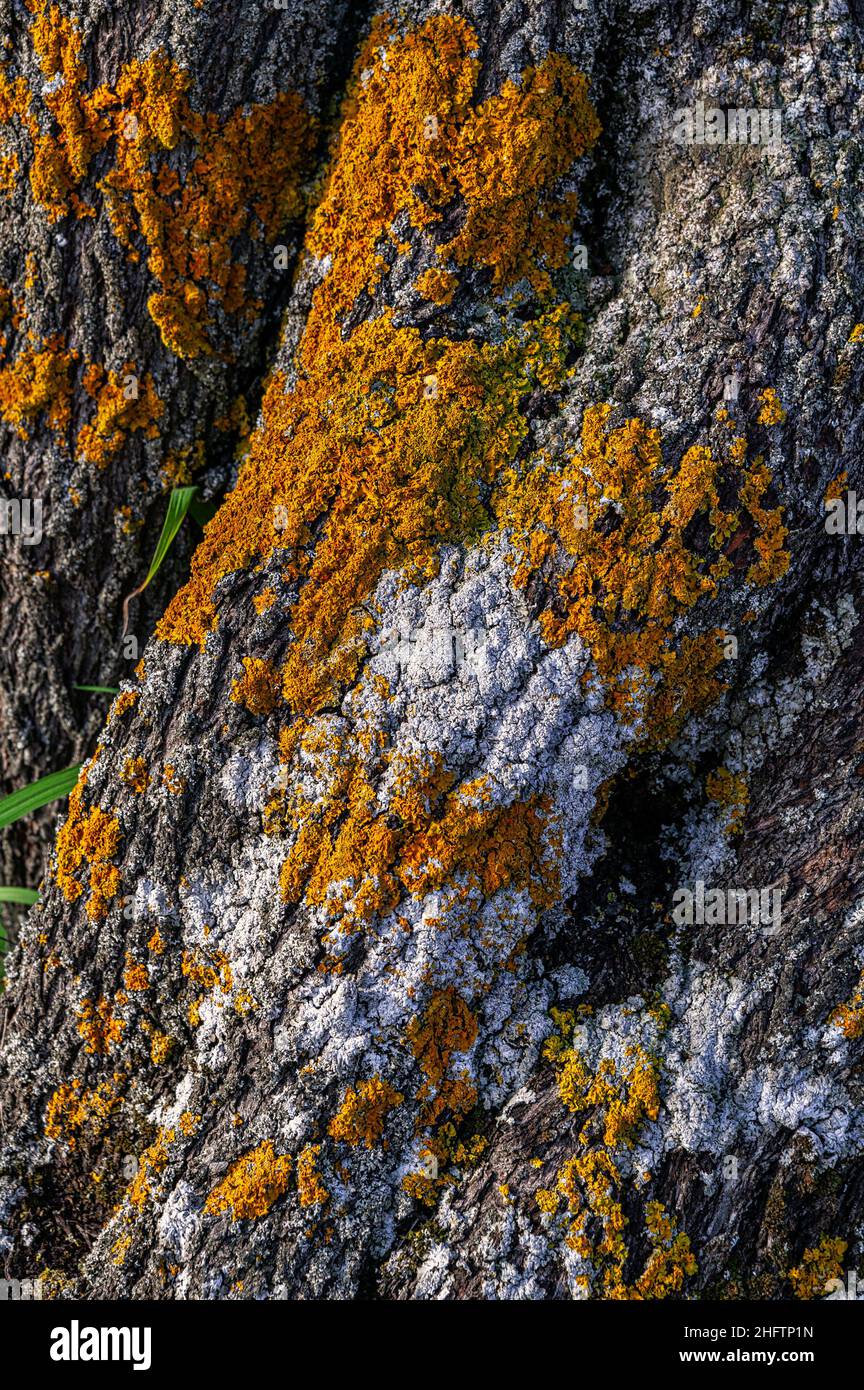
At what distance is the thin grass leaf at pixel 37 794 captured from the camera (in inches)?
105

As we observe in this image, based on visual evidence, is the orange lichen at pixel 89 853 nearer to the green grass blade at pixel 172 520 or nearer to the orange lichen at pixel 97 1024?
the orange lichen at pixel 97 1024

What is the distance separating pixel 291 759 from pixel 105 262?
137 centimetres

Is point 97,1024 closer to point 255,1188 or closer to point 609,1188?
point 255,1188

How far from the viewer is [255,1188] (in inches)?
81.5

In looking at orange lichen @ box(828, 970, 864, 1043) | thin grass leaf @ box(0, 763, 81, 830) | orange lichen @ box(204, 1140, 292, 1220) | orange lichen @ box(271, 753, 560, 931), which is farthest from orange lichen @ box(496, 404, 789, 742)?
thin grass leaf @ box(0, 763, 81, 830)

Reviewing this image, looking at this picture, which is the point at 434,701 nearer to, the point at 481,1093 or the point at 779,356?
the point at 481,1093

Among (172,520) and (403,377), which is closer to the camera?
(403,377)

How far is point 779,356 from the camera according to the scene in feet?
7.13

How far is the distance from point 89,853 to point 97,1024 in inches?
16.1

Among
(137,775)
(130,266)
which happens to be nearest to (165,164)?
(130,266)

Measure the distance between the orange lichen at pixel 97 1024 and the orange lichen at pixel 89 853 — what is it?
21 cm

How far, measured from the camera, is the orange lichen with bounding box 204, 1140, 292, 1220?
2068 millimetres

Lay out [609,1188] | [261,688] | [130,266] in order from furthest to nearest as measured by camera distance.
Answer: [130,266] → [261,688] → [609,1188]
